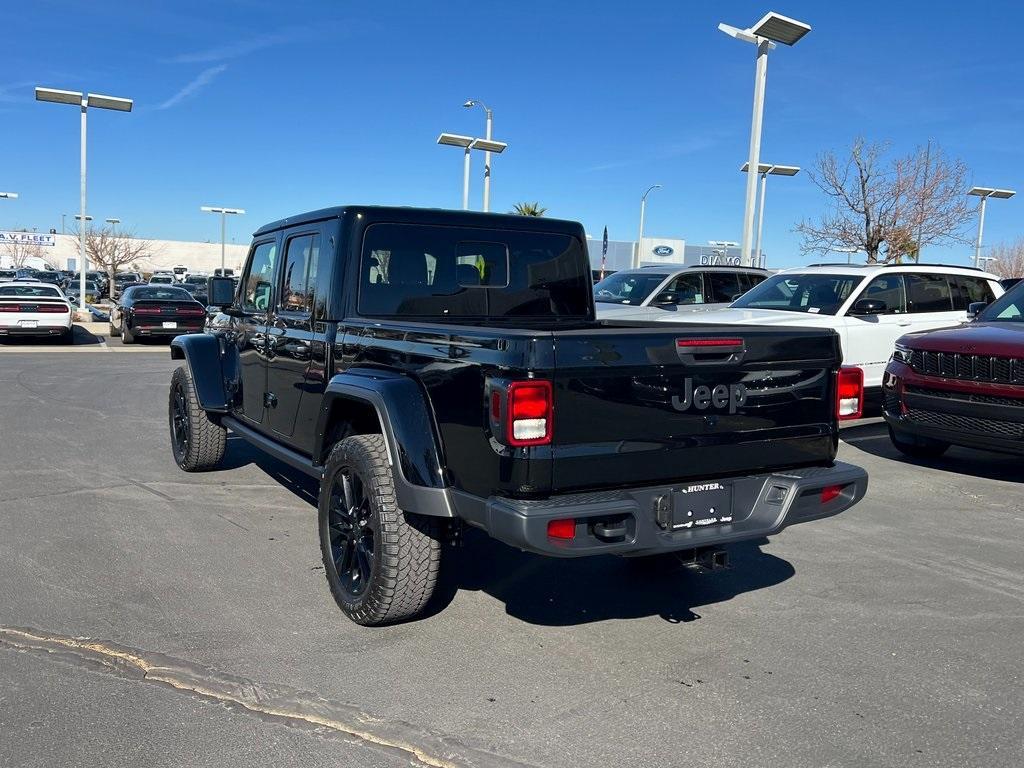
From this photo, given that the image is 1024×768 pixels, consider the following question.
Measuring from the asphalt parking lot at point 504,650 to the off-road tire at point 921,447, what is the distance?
6.83 feet

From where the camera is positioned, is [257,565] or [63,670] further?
[257,565]

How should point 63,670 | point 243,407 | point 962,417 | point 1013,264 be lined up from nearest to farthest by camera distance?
point 63,670
point 243,407
point 962,417
point 1013,264

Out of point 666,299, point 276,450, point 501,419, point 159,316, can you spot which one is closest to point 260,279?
point 276,450

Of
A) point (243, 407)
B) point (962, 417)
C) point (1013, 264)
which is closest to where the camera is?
point (243, 407)

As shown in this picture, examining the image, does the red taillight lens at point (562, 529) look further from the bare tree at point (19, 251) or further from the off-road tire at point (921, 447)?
the bare tree at point (19, 251)

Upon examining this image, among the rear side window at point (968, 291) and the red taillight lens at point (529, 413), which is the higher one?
the rear side window at point (968, 291)

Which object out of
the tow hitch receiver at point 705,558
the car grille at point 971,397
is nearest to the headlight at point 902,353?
the car grille at point 971,397

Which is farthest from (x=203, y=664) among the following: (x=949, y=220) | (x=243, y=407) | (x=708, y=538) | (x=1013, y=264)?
(x=1013, y=264)

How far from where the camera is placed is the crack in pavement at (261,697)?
312 centimetres

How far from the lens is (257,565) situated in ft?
16.7

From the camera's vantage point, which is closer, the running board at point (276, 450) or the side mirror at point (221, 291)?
the running board at point (276, 450)

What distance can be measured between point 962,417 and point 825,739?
5.05 meters

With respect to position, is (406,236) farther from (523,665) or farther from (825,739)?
(825,739)

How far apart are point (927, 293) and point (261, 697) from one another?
10.00 meters
